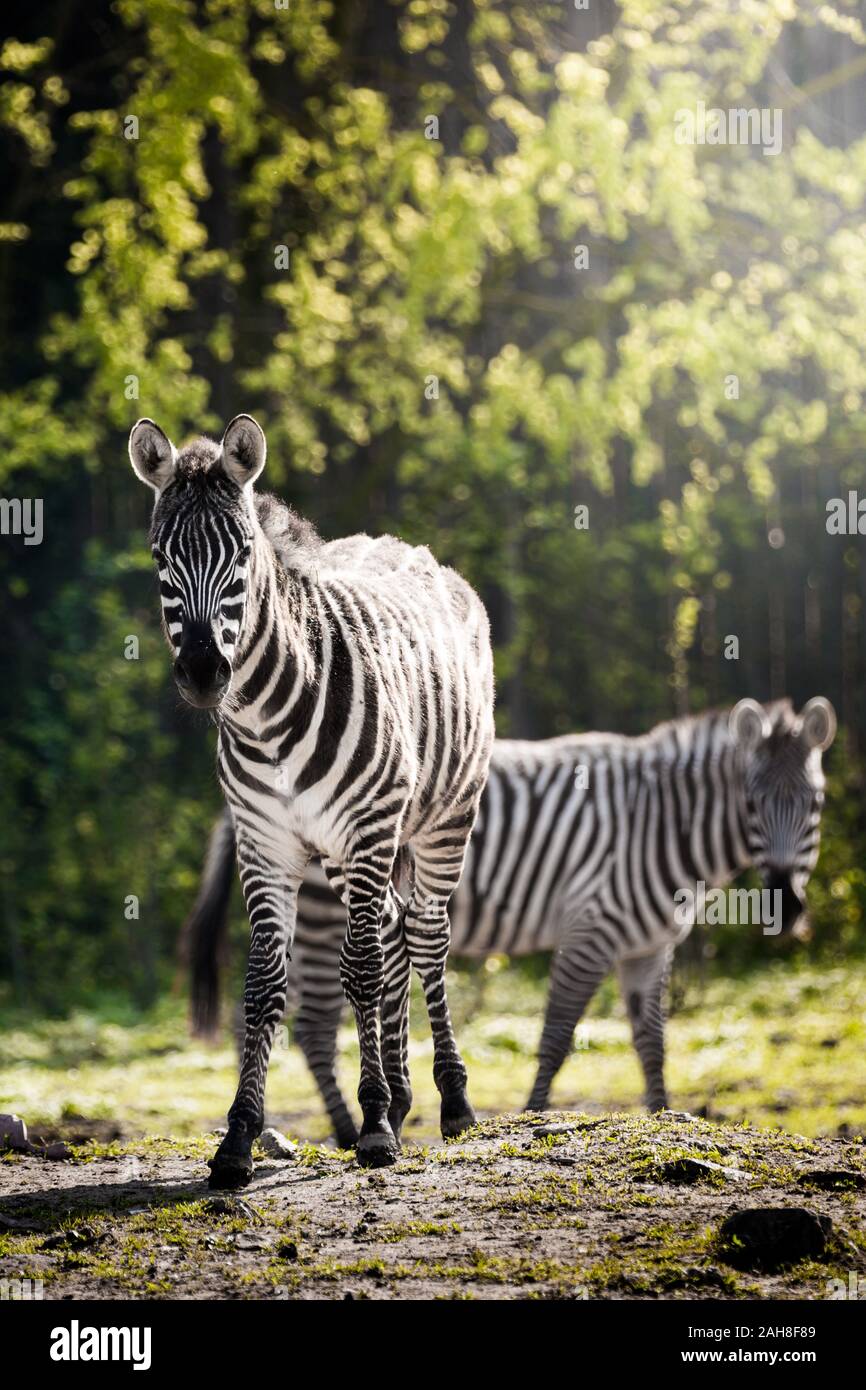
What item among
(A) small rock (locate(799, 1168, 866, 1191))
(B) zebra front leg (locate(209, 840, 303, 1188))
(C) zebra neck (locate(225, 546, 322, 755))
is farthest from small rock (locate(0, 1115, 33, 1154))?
(A) small rock (locate(799, 1168, 866, 1191))

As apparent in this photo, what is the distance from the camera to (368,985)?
6.45m

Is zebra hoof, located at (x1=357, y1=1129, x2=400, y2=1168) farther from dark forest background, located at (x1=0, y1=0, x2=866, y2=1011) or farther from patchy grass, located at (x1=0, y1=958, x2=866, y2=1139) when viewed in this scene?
dark forest background, located at (x1=0, y1=0, x2=866, y2=1011)

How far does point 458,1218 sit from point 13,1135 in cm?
259

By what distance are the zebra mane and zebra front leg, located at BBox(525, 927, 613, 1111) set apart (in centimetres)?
353

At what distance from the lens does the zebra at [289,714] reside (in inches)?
231

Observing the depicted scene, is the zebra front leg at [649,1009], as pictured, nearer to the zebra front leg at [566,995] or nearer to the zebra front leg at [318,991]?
the zebra front leg at [566,995]

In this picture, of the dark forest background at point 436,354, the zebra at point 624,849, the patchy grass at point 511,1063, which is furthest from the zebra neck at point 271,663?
the dark forest background at point 436,354

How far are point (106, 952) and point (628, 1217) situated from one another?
1174cm

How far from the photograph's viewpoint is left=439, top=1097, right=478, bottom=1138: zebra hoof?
286 inches

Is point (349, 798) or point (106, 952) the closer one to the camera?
point (349, 798)

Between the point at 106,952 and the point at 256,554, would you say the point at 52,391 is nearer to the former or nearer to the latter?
the point at 106,952

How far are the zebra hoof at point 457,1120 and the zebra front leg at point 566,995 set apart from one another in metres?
1.56

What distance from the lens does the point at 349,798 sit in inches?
250

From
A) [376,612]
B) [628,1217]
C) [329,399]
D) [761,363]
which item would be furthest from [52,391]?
[628,1217]
